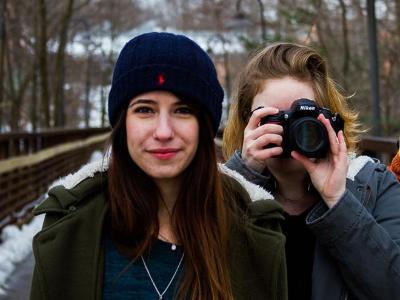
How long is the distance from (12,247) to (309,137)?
5776 mm

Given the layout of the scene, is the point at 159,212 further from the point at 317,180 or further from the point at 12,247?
the point at 12,247

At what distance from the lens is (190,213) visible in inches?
71.6

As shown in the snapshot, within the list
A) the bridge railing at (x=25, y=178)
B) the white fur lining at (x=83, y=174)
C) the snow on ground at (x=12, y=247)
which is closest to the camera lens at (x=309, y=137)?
the white fur lining at (x=83, y=174)

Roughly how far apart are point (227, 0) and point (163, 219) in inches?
949

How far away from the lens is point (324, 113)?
1839 millimetres

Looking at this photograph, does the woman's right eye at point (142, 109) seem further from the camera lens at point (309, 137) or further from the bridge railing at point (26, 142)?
the bridge railing at point (26, 142)

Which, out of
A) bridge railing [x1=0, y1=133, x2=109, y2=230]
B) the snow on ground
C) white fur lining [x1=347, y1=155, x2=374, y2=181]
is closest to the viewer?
white fur lining [x1=347, y1=155, x2=374, y2=181]

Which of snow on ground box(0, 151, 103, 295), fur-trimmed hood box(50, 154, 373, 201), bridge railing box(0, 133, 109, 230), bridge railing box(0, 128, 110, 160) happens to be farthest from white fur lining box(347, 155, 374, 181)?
bridge railing box(0, 128, 110, 160)

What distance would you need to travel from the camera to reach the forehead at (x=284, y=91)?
6.29 ft

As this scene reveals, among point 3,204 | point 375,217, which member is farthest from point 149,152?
point 3,204

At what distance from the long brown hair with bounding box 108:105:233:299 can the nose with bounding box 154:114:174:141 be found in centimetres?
12

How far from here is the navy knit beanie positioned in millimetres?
1712

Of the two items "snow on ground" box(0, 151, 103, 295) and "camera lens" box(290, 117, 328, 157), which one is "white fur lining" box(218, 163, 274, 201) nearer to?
"camera lens" box(290, 117, 328, 157)

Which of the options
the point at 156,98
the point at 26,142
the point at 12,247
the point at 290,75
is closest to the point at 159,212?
the point at 156,98
